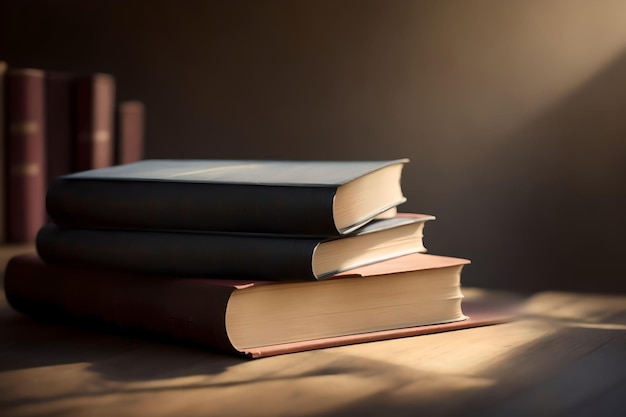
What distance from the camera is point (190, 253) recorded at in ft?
2.85

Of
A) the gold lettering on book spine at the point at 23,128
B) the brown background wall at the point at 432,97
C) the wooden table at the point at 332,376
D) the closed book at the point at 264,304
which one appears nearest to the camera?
the wooden table at the point at 332,376

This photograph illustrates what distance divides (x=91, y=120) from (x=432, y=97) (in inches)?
24.5

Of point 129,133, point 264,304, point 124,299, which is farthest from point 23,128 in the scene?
point 264,304

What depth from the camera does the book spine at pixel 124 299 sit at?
2.69 ft

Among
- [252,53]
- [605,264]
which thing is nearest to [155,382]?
[605,264]

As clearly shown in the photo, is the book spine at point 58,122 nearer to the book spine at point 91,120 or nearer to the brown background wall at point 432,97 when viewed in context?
the book spine at point 91,120

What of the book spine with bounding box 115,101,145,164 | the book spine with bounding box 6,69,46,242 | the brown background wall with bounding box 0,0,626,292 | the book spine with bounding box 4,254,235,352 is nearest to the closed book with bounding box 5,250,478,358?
the book spine with bounding box 4,254,235,352

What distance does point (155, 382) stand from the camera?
2.35ft

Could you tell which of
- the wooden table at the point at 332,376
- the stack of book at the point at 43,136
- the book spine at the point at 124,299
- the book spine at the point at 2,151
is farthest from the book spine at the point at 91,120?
the wooden table at the point at 332,376

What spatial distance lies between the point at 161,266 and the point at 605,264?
2.46ft

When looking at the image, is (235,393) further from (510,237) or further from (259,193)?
(510,237)

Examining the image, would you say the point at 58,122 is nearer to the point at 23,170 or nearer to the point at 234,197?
the point at 23,170

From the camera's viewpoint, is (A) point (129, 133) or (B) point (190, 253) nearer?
(B) point (190, 253)

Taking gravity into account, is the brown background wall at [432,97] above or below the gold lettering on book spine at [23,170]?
above
